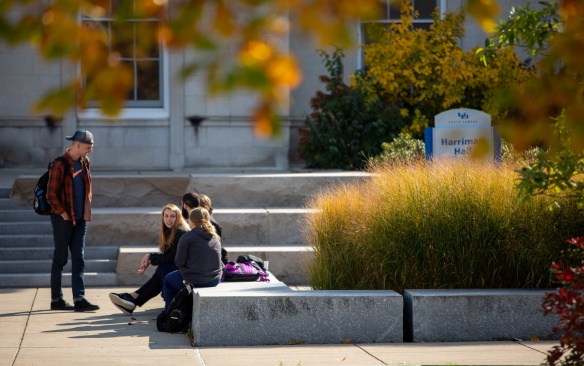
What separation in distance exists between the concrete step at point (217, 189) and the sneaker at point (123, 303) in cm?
426

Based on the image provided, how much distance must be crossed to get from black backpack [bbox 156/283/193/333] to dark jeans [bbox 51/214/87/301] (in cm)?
146

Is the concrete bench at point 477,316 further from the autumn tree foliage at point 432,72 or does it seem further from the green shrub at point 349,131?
the autumn tree foliage at point 432,72

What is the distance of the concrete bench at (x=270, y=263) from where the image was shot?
12016 millimetres

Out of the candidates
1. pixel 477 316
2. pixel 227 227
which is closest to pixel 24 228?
pixel 227 227

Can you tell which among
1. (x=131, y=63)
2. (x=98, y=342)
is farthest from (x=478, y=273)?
(x=131, y=63)

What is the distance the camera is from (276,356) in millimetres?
8008

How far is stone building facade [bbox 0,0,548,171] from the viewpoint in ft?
55.5

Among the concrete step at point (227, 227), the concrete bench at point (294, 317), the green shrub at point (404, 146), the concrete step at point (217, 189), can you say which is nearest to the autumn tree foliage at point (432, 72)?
the green shrub at point (404, 146)

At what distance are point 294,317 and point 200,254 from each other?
1.27 m

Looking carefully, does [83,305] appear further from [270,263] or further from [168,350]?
[270,263]

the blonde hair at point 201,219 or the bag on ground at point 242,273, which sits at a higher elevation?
the blonde hair at point 201,219

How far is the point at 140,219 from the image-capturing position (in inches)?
515

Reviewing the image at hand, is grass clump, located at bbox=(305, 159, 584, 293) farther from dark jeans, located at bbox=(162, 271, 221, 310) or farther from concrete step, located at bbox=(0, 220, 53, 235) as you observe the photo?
concrete step, located at bbox=(0, 220, 53, 235)

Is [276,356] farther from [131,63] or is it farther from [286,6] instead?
[131,63]
